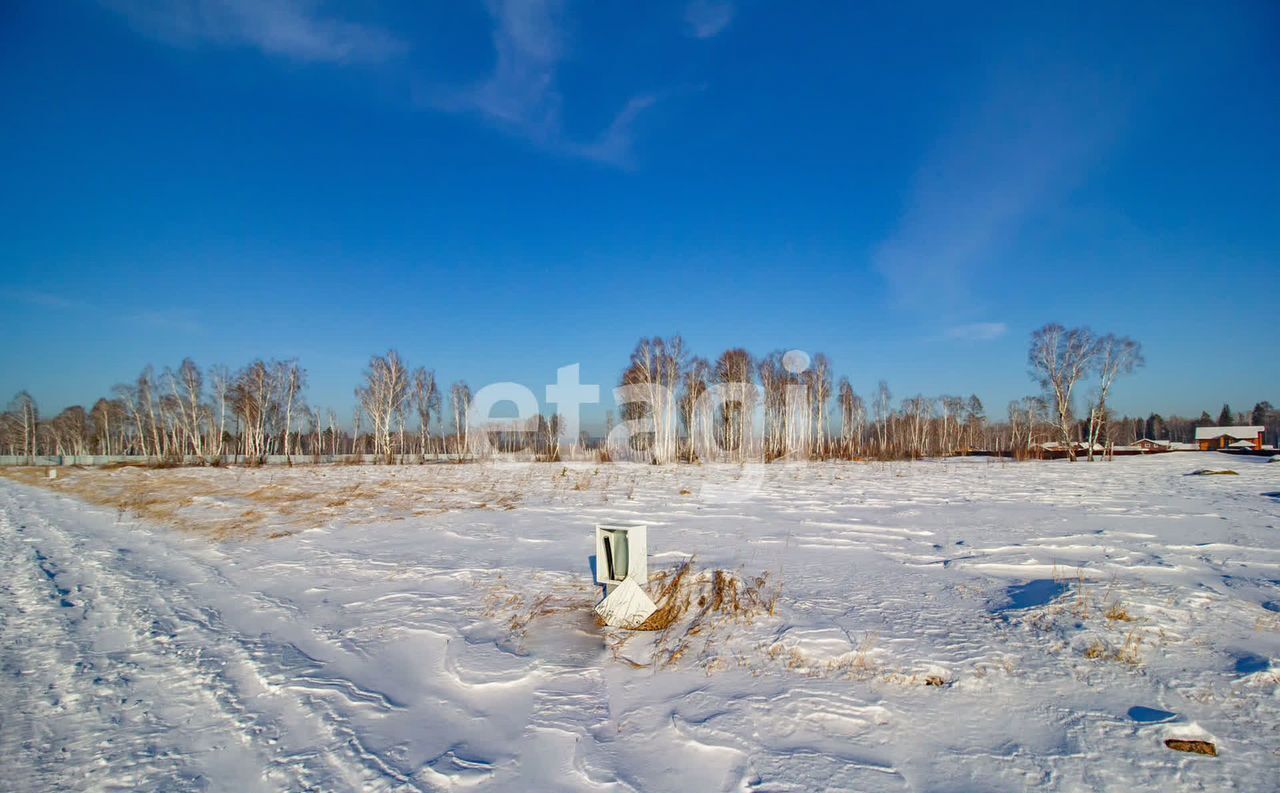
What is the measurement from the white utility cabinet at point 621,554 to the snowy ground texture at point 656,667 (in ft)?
1.47

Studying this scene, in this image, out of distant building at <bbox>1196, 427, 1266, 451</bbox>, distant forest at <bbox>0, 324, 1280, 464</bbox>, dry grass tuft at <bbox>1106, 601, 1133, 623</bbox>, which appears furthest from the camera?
distant building at <bbox>1196, 427, 1266, 451</bbox>

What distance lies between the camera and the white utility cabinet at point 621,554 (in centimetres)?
460

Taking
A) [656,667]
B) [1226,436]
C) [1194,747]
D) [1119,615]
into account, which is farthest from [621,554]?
[1226,436]

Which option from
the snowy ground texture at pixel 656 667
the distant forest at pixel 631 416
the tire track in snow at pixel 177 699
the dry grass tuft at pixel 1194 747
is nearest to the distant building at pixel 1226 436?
the distant forest at pixel 631 416

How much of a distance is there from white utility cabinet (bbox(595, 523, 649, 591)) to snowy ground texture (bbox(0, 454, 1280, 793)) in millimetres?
448

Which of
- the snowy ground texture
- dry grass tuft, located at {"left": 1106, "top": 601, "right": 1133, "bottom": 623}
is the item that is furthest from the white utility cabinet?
dry grass tuft, located at {"left": 1106, "top": 601, "right": 1133, "bottom": 623}

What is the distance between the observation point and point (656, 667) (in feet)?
12.1

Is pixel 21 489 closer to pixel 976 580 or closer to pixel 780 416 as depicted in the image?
pixel 976 580

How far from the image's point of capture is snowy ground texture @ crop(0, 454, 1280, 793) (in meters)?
2.61

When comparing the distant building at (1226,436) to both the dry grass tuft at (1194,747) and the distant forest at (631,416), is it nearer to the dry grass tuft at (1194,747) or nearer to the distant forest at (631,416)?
the distant forest at (631,416)

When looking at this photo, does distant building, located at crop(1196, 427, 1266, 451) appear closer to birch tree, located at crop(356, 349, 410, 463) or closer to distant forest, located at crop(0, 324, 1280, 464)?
distant forest, located at crop(0, 324, 1280, 464)

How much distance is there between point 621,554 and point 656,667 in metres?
1.17

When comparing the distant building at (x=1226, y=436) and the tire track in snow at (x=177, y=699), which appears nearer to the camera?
the tire track in snow at (x=177, y=699)

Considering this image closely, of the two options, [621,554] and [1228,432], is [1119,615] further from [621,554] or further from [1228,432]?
[1228,432]
